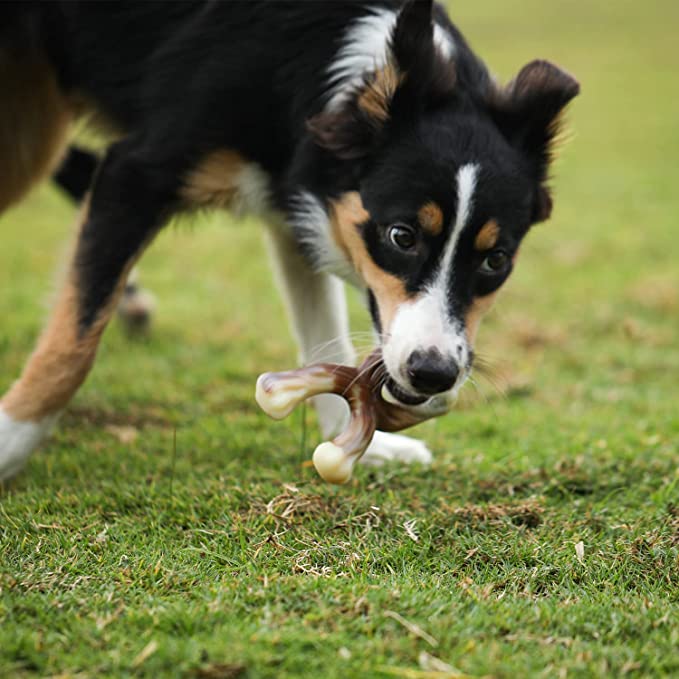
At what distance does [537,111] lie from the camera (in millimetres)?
3738

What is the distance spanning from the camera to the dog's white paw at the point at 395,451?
4.06m

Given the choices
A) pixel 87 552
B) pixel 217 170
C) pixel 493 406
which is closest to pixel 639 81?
pixel 493 406

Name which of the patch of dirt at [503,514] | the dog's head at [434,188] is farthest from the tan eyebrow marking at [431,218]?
the patch of dirt at [503,514]

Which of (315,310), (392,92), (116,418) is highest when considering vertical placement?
(392,92)

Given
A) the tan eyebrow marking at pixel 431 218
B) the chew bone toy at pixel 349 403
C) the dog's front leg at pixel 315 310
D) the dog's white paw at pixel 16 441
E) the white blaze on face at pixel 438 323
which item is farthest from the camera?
the dog's front leg at pixel 315 310

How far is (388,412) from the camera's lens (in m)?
3.44

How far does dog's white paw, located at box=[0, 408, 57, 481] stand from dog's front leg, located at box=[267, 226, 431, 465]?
1.20 metres

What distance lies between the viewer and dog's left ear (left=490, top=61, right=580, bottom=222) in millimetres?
3721

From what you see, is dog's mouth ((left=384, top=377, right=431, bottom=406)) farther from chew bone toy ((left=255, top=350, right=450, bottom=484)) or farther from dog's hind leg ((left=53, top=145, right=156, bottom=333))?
dog's hind leg ((left=53, top=145, right=156, bottom=333))

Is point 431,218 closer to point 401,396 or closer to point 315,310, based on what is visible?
point 401,396

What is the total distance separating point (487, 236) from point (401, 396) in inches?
23.4

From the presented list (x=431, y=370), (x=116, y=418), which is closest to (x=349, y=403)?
(x=431, y=370)

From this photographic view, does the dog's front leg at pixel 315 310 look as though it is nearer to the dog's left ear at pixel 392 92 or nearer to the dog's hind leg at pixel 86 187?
the dog's left ear at pixel 392 92

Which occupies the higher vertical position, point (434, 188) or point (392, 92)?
point (392, 92)
